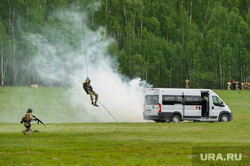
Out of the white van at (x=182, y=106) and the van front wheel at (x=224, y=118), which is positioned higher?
the white van at (x=182, y=106)

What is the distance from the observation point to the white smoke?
157 feet

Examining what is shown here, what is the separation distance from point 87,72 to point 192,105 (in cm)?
1229

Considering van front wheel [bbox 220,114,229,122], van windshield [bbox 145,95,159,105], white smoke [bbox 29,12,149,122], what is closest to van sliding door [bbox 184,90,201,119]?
van front wheel [bbox 220,114,229,122]

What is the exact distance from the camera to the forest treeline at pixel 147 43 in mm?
96062

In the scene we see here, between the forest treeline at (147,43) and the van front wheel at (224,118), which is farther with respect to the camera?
the forest treeline at (147,43)

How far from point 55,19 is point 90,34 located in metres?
11.9

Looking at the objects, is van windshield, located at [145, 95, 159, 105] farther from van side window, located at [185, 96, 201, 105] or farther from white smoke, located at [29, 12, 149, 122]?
white smoke, located at [29, 12, 149, 122]

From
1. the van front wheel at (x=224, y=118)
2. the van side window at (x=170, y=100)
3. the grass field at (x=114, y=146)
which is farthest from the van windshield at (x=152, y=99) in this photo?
the van front wheel at (x=224, y=118)

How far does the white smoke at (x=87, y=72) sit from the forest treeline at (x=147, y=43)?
9.41ft

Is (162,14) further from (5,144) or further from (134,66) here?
(5,144)

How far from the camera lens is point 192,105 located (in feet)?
124

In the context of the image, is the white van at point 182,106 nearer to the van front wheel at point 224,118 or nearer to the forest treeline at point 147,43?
the van front wheel at point 224,118

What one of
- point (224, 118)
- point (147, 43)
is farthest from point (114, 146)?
point (147, 43)

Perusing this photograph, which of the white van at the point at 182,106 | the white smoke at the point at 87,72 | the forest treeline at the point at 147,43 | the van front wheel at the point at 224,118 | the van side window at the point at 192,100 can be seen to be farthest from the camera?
the forest treeline at the point at 147,43
